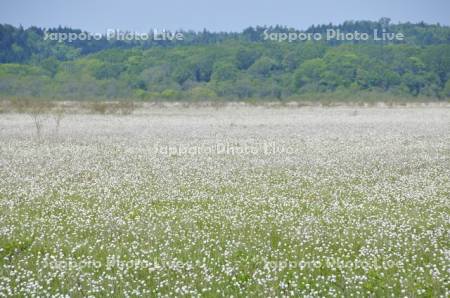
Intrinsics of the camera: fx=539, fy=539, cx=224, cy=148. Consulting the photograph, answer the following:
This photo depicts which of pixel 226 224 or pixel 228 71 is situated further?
pixel 228 71

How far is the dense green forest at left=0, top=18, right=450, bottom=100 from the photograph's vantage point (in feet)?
344

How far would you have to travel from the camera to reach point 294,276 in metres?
7.92

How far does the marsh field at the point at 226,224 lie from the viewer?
7750 millimetres

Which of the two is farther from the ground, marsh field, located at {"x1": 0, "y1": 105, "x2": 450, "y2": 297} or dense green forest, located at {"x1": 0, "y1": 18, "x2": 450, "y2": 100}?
dense green forest, located at {"x1": 0, "y1": 18, "x2": 450, "y2": 100}

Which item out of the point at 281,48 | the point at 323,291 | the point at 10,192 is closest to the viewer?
the point at 323,291

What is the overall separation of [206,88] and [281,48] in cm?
4670

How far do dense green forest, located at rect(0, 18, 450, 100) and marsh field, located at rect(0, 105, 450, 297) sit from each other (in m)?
77.6

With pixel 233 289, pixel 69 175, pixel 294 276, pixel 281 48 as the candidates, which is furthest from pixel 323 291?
pixel 281 48

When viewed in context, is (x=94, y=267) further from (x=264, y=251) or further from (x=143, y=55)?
(x=143, y=55)

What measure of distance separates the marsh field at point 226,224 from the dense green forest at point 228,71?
77.6 m

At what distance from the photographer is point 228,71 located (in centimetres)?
13075

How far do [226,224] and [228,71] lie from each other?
121625mm

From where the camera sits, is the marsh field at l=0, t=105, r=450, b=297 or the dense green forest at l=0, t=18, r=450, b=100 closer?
the marsh field at l=0, t=105, r=450, b=297

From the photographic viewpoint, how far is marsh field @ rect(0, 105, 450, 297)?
25.4ft
